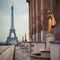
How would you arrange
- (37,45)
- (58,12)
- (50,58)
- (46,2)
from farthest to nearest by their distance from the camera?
1. (46,2)
2. (58,12)
3. (37,45)
4. (50,58)

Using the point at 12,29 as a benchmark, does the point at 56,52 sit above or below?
below

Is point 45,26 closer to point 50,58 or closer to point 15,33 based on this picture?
point 50,58

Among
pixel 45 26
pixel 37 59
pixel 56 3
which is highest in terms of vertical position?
pixel 56 3

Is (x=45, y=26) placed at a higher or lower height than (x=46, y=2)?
lower

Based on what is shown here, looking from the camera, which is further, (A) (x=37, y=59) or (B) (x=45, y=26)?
(B) (x=45, y=26)

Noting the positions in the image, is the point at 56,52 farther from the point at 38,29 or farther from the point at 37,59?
the point at 38,29

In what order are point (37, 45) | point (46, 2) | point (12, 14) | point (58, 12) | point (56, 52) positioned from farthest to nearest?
point (12, 14), point (46, 2), point (58, 12), point (37, 45), point (56, 52)

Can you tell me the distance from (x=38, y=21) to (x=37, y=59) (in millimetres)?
19591

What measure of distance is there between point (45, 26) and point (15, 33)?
228 ft

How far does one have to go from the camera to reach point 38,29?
99.9ft

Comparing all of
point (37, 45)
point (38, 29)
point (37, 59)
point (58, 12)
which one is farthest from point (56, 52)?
point (38, 29)

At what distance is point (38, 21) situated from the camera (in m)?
30.8

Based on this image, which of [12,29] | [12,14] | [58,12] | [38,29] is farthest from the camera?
[12,14]

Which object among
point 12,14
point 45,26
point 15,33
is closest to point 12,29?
point 15,33
